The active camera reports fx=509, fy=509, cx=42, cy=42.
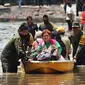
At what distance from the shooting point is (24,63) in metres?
13.1

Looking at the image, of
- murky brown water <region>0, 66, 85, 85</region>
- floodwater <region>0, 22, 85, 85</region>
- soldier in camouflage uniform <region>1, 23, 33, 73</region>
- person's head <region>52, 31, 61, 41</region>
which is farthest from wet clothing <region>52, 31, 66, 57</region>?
soldier in camouflage uniform <region>1, 23, 33, 73</region>

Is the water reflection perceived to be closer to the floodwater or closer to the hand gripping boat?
the floodwater

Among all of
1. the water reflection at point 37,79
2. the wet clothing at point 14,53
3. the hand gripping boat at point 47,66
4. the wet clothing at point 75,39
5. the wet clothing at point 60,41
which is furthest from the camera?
the wet clothing at point 75,39

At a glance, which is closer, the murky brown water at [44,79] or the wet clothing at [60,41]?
the murky brown water at [44,79]

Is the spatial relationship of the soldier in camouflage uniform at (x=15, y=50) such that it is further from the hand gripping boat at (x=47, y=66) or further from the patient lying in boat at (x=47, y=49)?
the patient lying in boat at (x=47, y=49)

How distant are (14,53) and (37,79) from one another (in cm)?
94

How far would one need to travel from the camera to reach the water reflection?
480 inches

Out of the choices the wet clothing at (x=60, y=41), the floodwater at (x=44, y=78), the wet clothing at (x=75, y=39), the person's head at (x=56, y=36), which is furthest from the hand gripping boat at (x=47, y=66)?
the wet clothing at (x=75, y=39)

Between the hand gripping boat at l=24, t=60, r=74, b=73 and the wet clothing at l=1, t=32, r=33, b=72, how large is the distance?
28 cm

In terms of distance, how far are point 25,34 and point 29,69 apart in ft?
3.49

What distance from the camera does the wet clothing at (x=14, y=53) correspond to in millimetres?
12602

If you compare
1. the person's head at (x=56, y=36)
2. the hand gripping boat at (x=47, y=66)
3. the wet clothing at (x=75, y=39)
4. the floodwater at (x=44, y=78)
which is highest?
the person's head at (x=56, y=36)

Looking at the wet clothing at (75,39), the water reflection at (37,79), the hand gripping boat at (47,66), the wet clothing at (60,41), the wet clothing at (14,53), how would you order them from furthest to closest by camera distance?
the wet clothing at (75,39)
the wet clothing at (60,41)
the hand gripping boat at (47,66)
the wet clothing at (14,53)
the water reflection at (37,79)

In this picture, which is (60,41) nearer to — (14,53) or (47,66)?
(47,66)
